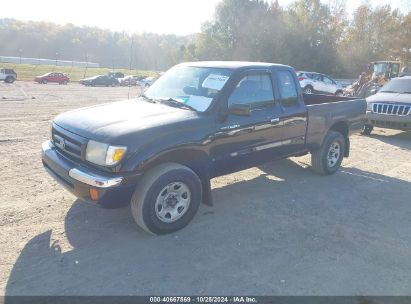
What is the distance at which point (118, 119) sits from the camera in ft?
13.8

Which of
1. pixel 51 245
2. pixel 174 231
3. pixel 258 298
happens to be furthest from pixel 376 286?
pixel 51 245

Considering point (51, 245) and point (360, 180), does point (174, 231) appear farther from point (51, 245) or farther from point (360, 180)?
point (360, 180)

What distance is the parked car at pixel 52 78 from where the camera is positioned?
3790 cm

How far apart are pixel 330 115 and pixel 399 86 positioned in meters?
6.31

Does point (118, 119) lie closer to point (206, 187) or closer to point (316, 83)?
point (206, 187)

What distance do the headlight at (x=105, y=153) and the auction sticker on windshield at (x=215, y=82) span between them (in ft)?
5.09

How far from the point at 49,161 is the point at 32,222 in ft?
2.45

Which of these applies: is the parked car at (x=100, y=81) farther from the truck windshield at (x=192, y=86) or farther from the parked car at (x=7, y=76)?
the truck windshield at (x=192, y=86)

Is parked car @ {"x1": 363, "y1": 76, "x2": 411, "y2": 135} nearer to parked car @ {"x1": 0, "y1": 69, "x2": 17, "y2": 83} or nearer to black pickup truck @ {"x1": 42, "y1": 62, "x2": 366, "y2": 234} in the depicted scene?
black pickup truck @ {"x1": 42, "y1": 62, "x2": 366, "y2": 234}

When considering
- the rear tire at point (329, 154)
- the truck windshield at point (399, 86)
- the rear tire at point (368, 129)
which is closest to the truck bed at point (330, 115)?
the rear tire at point (329, 154)

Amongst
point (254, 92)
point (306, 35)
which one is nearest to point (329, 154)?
point (254, 92)

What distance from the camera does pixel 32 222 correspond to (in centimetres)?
440

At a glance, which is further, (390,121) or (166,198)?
(390,121)

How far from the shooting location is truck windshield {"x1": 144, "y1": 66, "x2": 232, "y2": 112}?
4.67 m
